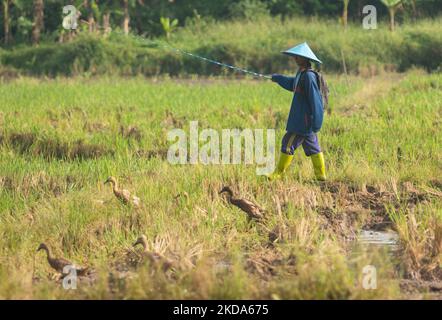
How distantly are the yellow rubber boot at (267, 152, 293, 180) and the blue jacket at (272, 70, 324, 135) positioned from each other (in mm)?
219

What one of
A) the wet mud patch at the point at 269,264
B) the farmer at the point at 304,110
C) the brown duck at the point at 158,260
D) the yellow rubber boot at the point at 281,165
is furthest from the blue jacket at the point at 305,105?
the brown duck at the point at 158,260

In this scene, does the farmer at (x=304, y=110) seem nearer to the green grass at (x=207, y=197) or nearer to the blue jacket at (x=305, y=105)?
the blue jacket at (x=305, y=105)

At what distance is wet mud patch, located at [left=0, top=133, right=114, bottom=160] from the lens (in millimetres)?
9961

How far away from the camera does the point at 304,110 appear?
307 inches

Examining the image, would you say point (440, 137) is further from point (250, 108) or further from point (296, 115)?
point (250, 108)

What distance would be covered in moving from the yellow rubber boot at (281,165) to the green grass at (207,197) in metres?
0.07

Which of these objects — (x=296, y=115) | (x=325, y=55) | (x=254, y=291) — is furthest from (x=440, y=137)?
(x=325, y=55)

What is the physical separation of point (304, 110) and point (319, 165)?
0.47 metres

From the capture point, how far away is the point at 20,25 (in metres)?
24.5

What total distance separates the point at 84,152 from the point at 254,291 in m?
5.37

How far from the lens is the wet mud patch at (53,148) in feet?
32.7

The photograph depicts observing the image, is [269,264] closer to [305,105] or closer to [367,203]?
[367,203]

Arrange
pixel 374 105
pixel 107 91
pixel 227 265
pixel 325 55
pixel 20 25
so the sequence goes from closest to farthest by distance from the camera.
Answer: pixel 227 265 → pixel 374 105 → pixel 107 91 → pixel 325 55 → pixel 20 25
